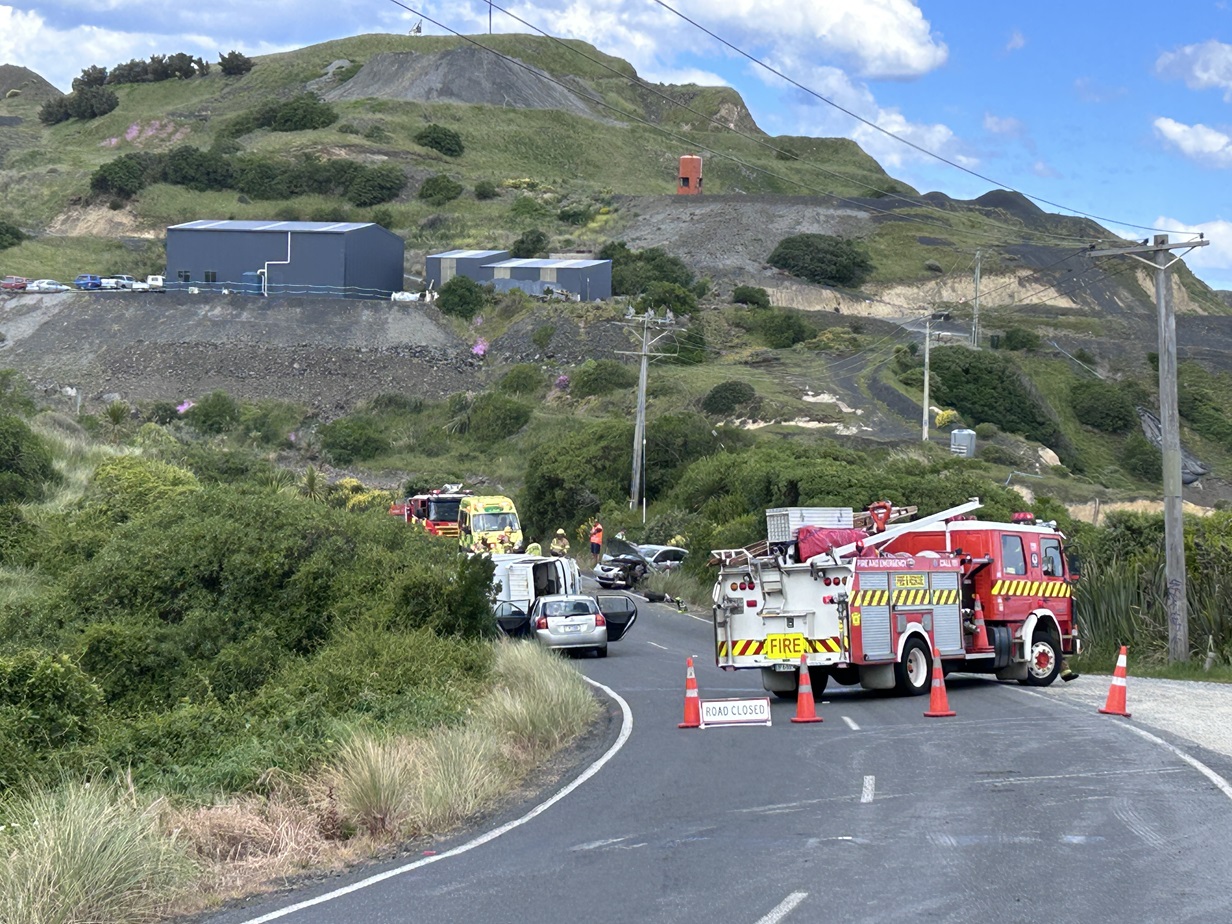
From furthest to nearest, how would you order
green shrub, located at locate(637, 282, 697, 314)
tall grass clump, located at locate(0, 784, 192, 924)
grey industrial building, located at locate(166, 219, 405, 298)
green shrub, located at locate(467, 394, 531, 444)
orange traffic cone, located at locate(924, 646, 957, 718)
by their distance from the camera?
grey industrial building, located at locate(166, 219, 405, 298) < green shrub, located at locate(637, 282, 697, 314) < green shrub, located at locate(467, 394, 531, 444) < orange traffic cone, located at locate(924, 646, 957, 718) < tall grass clump, located at locate(0, 784, 192, 924)

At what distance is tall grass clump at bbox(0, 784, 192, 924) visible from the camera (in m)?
8.72

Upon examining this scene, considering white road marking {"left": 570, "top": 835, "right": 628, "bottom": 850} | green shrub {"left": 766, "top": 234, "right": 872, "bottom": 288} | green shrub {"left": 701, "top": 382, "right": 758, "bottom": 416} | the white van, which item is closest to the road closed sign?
white road marking {"left": 570, "top": 835, "right": 628, "bottom": 850}

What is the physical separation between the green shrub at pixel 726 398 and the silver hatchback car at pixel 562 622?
42349mm

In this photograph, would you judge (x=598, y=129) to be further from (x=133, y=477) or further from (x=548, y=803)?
(x=548, y=803)

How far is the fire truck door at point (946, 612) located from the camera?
20250 mm

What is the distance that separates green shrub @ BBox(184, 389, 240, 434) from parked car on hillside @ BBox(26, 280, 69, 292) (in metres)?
25.6

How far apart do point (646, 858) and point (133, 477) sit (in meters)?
28.2

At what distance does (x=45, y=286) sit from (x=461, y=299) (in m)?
29.2

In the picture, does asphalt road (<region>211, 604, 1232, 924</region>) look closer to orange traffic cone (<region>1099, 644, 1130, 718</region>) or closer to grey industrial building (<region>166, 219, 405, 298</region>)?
orange traffic cone (<region>1099, 644, 1130, 718</region>)

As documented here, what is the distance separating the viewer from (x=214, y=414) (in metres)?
75.9

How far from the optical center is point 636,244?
116312mm

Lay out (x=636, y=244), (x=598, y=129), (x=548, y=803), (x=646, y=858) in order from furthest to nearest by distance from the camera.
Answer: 1. (x=598, y=129)
2. (x=636, y=244)
3. (x=548, y=803)
4. (x=646, y=858)

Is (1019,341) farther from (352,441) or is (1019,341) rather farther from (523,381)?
(352,441)

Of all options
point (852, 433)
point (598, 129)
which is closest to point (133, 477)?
point (852, 433)
